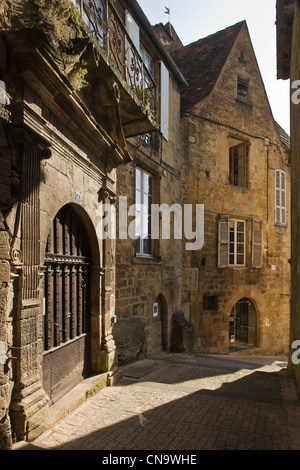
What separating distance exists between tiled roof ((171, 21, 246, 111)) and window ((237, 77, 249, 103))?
1.05m

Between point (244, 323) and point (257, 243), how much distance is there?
2.80 m

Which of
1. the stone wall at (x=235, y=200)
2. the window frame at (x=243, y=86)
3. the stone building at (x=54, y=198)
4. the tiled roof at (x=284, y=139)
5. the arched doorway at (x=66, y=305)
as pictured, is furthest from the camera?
the tiled roof at (x=284, y=139)

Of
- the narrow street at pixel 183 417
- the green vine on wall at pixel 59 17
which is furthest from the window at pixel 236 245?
the green vine on wall at pixel 59 17

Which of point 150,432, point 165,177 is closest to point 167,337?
point 165,177

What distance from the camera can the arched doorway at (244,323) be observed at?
11781mm

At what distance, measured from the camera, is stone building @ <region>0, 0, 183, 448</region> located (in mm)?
2865

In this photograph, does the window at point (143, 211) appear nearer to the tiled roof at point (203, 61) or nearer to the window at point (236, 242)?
the window at point (236, 242)

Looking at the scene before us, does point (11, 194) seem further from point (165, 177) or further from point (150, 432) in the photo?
point (165, 177)

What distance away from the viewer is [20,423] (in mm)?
Answer: 2875

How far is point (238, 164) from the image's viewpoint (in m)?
12.4

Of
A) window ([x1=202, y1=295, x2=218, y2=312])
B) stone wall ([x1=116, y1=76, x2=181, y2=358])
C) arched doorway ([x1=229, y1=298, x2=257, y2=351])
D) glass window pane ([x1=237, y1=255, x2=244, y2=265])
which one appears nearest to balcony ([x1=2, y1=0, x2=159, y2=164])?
stone wall ([x1=116, y1=76, x2=181, y2=358])

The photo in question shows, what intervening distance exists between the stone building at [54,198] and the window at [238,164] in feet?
23.2

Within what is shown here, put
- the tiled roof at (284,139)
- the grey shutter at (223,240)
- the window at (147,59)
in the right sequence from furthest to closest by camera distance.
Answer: the tiled roof at (284,139) < the grey shutter at (223,240) < the window at (147,59)

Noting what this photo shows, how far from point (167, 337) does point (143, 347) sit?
189cm
